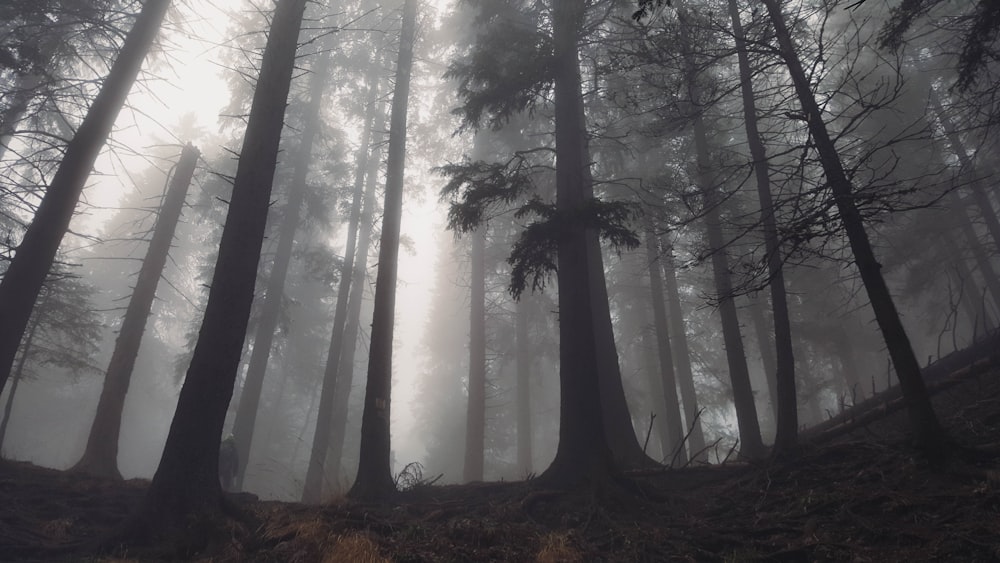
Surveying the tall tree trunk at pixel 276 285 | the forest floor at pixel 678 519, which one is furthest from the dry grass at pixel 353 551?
the tall tree trunk at pixel 276 285

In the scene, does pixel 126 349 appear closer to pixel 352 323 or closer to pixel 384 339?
pixel 384 339

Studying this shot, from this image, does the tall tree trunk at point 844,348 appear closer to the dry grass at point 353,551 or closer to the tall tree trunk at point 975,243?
the tall tree trunk at point 975,243

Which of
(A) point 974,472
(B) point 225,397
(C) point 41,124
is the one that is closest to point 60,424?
(C) point 41,124

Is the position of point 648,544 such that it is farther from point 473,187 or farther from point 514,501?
point 473,187

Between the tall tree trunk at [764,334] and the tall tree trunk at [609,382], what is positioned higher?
the tall tree trunk at [764,334]

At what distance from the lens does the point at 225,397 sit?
6035mm

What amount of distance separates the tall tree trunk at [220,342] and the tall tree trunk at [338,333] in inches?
267

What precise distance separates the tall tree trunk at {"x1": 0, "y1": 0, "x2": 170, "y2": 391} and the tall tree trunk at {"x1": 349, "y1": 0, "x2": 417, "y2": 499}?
5227mm

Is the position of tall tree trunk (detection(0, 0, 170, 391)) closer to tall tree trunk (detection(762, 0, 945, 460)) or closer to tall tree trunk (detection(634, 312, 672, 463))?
tall tree trunk (detection(762, 0, 945, 460))

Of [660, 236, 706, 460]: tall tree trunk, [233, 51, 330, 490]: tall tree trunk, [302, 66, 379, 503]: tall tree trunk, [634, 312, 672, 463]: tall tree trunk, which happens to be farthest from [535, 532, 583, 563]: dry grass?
[634, 312, 672, 463]: tall tree trunk

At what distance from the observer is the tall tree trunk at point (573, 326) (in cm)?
725

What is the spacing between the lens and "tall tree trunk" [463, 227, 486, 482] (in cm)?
1702

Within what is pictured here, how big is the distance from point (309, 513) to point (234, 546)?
1.06 meters

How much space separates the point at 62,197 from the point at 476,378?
12476 millimetres
